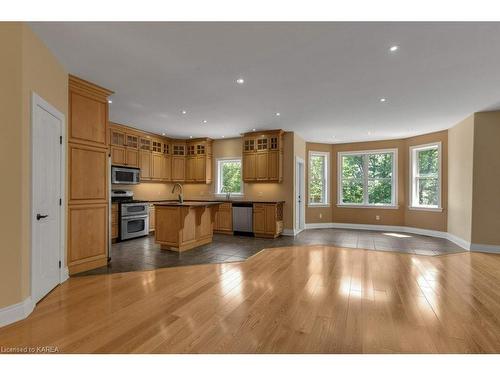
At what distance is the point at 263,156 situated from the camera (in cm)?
664

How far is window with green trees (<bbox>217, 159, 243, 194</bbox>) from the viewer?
7.47 m

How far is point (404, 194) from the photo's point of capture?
7281 mm

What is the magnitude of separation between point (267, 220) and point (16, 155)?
16.0 ft

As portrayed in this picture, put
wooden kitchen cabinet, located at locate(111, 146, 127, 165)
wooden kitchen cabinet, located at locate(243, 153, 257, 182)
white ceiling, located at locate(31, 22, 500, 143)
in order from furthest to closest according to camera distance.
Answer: wooden kitchen cabinet, located at locate(243, 153, 257, 182)
wooden kitchen cabinet, located at locate(111, 146, 127, 165)
white ceiling, located at locate(31, 22, 500, 143)

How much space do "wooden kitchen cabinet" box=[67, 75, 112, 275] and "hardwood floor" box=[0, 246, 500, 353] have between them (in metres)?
0.48

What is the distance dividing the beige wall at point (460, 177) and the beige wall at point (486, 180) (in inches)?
3.7

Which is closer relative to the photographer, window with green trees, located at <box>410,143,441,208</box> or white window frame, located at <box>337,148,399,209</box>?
window with green trees, located at <box>410,143,441,208</box>

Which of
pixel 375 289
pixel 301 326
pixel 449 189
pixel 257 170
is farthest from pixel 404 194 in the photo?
pixel 301 326

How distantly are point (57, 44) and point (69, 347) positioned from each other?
9.80 feet

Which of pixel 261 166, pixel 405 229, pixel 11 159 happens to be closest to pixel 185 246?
pixel 261 166

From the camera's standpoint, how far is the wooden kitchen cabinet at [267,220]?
6168mm

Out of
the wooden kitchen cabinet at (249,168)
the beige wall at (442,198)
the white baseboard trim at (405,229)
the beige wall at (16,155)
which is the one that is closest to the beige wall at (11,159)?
the beige wall at (16,155)

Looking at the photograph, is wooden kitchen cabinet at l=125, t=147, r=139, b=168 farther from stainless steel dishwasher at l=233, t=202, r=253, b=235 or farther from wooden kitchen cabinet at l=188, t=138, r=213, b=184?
stainless steel dishwasher at l=233, t=202, r=253, b=235

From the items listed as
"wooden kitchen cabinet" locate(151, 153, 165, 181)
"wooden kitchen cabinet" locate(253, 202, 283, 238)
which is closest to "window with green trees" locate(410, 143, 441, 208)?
"wooden kitchen cabinet" locate(253, 202, 283, 238)
